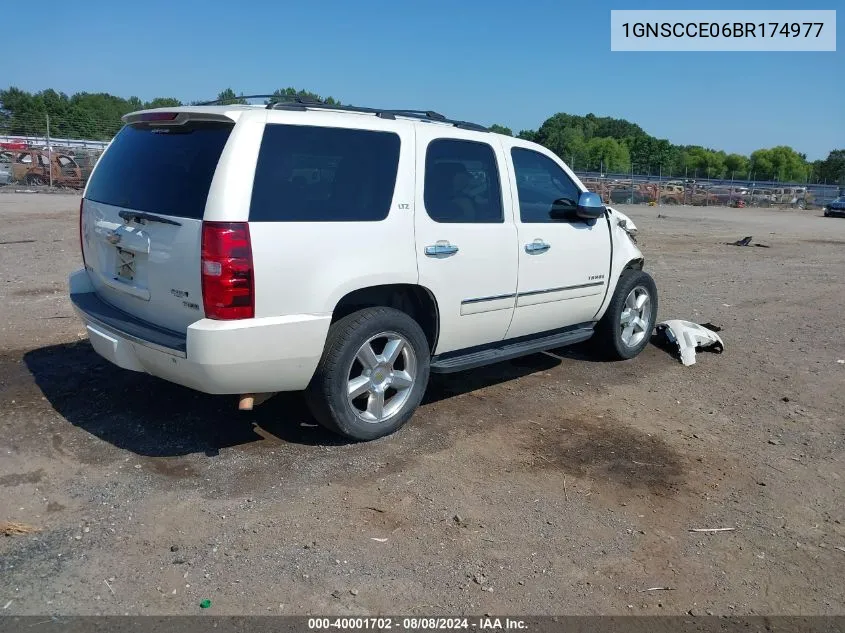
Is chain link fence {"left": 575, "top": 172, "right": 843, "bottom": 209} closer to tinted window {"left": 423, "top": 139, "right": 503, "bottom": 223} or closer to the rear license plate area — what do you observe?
tinted window {"left": 423, "top": 139, "right": 503, "bottom": 223}

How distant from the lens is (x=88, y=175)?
88.1 feet

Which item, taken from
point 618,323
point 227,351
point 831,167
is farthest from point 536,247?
point 831,167

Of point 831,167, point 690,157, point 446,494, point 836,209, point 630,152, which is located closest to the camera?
point 446,494

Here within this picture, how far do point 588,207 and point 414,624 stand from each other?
365 centimetres

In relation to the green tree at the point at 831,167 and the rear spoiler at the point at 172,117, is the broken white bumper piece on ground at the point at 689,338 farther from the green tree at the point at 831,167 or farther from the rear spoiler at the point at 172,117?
the green tree at the point at 831,167

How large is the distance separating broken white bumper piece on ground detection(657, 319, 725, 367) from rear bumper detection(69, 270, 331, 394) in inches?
156

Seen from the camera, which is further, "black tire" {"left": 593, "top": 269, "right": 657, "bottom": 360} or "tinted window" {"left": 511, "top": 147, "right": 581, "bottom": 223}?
"black tire" {"left": 593, "top": 269, "right": 657, "bottom": 360}

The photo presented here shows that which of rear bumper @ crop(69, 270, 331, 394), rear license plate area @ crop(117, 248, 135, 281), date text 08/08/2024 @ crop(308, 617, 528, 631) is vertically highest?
rear license plate area @ crop(117, 248, 135, 281)

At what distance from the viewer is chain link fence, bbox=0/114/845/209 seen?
28.6 metres

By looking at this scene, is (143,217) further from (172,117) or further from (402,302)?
(402,302)

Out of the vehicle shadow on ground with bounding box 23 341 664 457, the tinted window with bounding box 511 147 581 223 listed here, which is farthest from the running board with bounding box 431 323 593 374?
the tinted window with bounding box 511 147 581 223

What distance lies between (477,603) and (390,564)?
0.46m

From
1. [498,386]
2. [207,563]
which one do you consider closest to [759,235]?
[498,386]

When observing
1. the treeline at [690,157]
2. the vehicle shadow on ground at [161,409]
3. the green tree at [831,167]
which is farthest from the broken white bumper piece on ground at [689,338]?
the green tree at [831,167]
